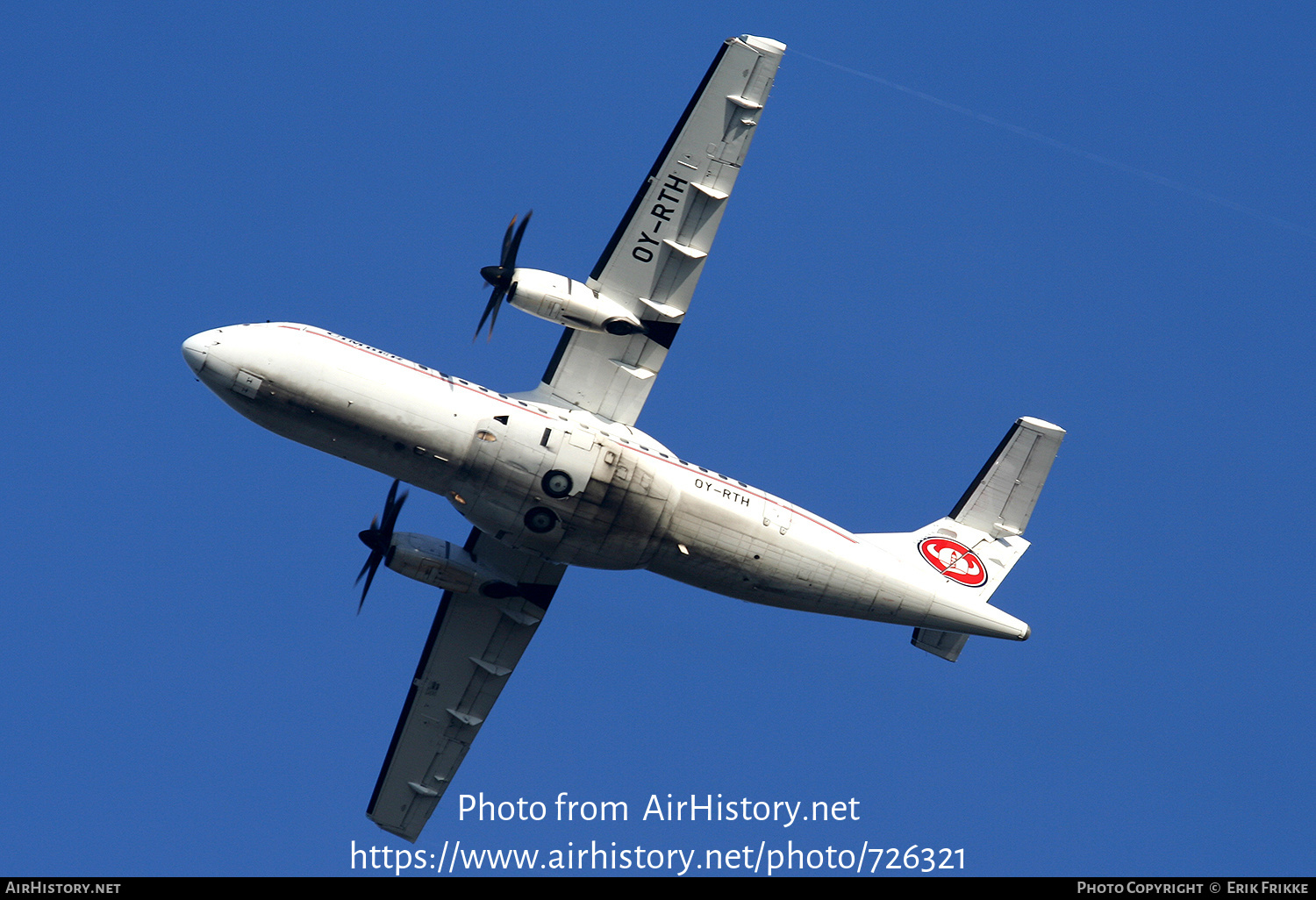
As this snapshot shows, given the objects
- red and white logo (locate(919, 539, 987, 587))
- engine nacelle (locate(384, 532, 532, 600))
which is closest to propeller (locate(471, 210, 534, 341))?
engine nacelle (locate(384, 532, 532, 600))

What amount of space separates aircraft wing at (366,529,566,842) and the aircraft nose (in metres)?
8.56

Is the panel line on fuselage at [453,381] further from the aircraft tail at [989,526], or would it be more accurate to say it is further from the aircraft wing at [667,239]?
the aircraft tail at [989,526]

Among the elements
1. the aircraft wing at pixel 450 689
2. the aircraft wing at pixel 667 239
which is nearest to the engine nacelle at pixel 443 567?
the aircraft wing at pixel 450 689

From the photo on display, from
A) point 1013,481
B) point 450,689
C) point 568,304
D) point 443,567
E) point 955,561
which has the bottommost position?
point 450,689

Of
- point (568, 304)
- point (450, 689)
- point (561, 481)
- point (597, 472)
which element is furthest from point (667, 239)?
point (450, 689)

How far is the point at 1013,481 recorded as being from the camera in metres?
32.1

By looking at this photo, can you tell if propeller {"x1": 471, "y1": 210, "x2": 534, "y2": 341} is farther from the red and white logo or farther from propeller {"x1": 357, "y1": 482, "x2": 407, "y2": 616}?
the red and white logo

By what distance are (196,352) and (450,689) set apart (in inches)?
431

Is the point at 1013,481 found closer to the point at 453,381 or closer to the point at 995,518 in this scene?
the point at 995,518

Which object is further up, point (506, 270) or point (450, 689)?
point (506, 270)

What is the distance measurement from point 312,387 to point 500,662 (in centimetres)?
937

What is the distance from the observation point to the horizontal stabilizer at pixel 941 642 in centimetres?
3153
